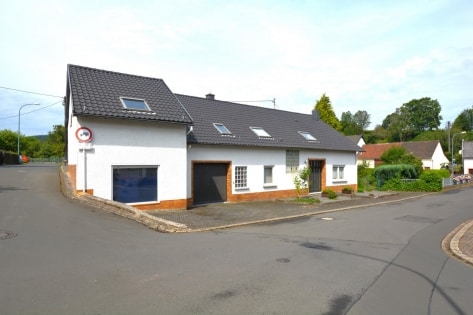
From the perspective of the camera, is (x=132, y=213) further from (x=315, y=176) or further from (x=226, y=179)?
(x=315, y=176)

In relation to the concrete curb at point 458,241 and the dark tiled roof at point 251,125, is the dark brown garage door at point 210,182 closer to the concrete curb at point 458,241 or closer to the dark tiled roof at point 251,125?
the dark tiled roof at point 251,125

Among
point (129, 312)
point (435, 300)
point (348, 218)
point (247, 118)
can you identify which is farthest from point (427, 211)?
point (129, 312)

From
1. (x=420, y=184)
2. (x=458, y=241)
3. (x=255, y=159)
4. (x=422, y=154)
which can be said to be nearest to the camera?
(x=458, y=241)

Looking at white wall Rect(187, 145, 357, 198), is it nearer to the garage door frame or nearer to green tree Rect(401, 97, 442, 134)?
the garage door frame

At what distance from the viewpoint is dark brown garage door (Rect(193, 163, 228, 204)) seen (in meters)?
18.0

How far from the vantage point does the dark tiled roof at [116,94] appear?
44.7 ft

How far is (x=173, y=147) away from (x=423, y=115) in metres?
101

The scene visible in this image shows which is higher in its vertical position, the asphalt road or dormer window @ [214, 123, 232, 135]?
dormer window @ [214, 123, 232, 135]

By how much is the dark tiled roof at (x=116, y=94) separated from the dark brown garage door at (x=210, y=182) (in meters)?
3.40

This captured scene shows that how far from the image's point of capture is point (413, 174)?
3266 cm

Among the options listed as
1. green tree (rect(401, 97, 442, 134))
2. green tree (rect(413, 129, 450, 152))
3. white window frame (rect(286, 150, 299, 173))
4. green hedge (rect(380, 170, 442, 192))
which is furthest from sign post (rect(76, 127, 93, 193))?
green tree (rect(401, 97, 442, 134))

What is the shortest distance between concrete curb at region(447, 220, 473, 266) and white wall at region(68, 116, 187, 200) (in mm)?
10136

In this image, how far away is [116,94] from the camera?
49.5ft

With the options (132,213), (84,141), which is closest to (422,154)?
(84,141)
